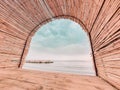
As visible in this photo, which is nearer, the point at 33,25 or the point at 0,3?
the point at 0,3

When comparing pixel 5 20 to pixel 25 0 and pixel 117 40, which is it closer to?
pixel 25 0

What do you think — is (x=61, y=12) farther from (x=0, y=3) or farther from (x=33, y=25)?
(x=0, y=3)

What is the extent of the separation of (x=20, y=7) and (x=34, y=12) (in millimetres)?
800

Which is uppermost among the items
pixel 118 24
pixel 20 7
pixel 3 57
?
pixel 20 7

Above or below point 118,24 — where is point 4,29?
above

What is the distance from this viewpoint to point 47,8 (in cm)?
512

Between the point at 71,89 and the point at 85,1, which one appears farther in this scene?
the point at 85,1

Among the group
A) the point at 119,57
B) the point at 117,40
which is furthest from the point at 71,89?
the point at 117,40

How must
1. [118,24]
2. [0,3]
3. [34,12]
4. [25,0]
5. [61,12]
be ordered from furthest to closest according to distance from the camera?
[61,12], [34,12], [25,0], [0,3], [118,24]

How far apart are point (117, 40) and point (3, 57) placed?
502cm

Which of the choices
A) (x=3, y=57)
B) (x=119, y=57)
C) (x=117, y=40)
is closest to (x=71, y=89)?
(x=119, y=57)

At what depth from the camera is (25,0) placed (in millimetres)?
4309

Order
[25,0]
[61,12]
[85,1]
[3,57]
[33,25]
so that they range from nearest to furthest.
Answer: [85,1], [25,0], [3,57], [61,12], [33,25]

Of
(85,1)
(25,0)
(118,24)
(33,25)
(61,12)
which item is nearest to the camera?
(118,24)
